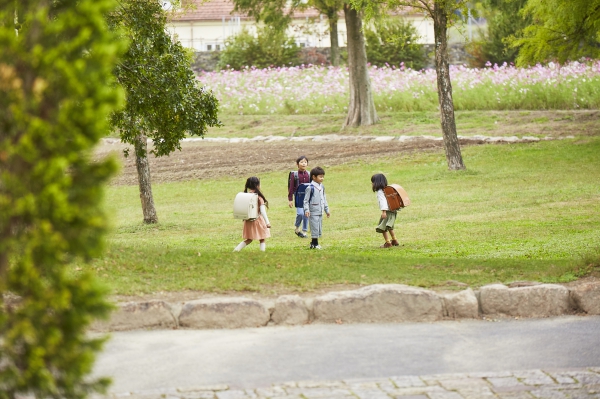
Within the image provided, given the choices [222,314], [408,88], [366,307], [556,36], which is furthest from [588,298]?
[408,88]

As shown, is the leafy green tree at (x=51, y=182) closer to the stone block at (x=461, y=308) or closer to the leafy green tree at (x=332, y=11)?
the stone block at (x=461, y=308)

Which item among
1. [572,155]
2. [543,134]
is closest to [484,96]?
[543,134]

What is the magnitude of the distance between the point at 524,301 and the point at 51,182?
20.2 feet

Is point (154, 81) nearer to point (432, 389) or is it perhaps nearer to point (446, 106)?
point (432, 389)

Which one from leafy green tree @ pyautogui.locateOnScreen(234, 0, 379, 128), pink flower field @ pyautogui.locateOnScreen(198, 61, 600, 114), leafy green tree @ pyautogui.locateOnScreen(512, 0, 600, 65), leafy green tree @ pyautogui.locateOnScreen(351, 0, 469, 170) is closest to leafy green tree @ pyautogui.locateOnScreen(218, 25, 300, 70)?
pink flower field @ pyautogui.locateOnScreen(198, 61, 600, 114)

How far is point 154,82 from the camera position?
12672mm

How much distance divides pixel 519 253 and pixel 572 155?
11423mm

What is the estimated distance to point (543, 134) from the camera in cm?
2750

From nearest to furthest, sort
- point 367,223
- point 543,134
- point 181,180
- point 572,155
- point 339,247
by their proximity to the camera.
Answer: point 339,247
point 367,223
point 572,155
point 181,180
point 543,134

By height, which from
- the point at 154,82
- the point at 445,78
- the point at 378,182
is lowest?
the point at 378,182

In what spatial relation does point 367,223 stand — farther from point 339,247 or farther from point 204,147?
point 204,147

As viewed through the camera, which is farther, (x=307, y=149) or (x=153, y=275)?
(x=307, y=149)

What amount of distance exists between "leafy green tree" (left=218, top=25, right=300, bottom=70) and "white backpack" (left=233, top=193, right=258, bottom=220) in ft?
95.8

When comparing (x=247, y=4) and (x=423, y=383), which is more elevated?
(x=247, y=4)
